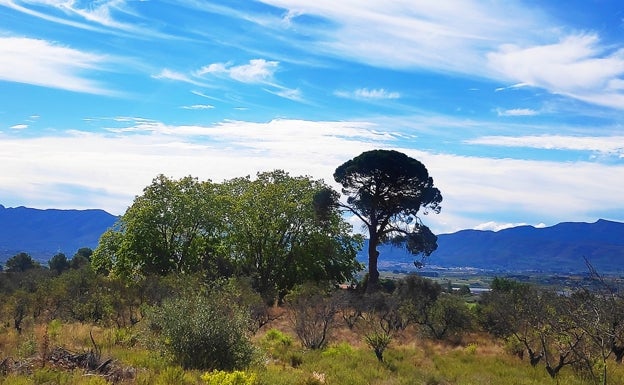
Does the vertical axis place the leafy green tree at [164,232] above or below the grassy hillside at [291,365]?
above

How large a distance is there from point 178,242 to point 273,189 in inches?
292

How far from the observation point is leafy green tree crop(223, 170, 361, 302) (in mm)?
36438

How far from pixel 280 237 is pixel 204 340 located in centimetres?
2455

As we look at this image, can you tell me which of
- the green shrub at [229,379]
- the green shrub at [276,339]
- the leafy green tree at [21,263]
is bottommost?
the green shrub at [276,339]

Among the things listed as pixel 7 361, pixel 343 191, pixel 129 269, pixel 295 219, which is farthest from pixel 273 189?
pixel 7 361

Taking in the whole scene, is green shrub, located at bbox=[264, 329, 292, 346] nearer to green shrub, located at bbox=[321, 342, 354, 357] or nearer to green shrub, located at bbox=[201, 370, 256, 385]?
green shrub, located at bbox=[321, 342, 354, 357]

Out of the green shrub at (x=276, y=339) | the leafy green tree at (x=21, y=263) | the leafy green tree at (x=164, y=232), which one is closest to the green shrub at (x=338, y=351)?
the green shrub at (x=276, y=339)

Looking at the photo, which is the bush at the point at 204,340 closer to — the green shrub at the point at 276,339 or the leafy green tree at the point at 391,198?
the green shrub at the point at 276,339

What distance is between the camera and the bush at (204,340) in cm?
1248

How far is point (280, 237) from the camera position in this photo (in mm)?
37188

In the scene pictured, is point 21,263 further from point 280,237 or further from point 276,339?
point 276,339

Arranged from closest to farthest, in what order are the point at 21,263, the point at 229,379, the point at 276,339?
the point at 229,379
the point at 276,339
the point at 21,263

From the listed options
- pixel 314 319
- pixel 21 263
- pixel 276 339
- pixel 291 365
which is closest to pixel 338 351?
pixel 291 365

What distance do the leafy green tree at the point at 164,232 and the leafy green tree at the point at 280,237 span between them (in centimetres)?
177
